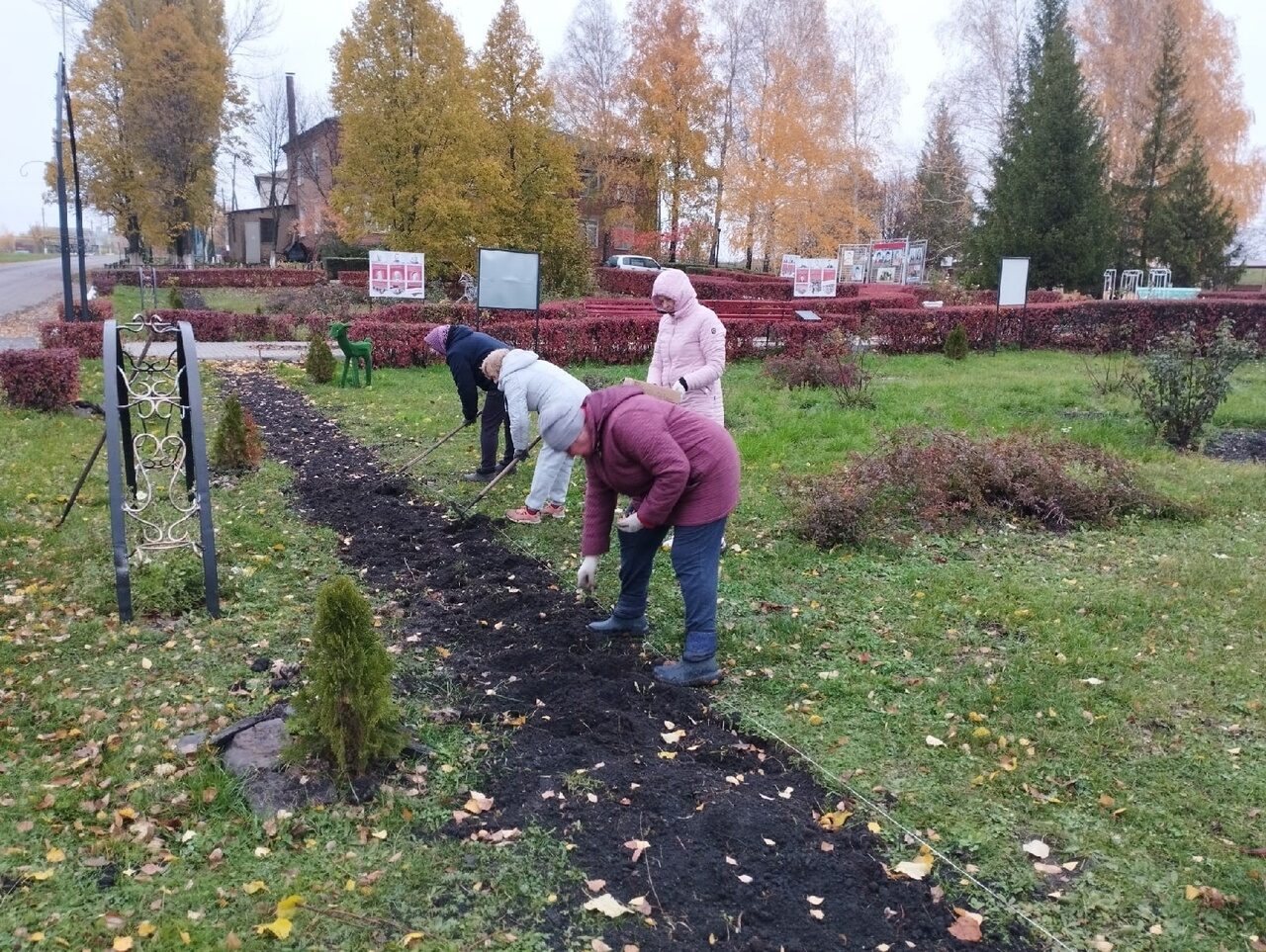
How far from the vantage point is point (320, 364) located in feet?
43.3

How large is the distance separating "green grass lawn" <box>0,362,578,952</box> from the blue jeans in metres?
1.04

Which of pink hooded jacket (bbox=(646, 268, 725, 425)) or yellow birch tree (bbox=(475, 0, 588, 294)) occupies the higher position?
yellow birch tree (bbox=(475, 0, 588, 294))

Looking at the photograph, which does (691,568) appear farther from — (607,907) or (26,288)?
(26,288)

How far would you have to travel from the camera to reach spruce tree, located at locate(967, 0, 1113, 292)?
26.0m

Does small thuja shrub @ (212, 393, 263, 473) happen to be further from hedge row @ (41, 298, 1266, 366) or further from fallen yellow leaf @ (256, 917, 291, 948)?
hedge row @ (41, 298, 1266, 366)

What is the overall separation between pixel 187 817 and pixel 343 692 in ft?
2.15

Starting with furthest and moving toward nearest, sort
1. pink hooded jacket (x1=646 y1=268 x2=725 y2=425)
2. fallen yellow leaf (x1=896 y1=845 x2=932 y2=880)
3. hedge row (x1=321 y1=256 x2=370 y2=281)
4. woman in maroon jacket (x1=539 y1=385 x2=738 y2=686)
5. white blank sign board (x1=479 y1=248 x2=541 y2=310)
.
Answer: hedge row (x1=321 y1=256 x2=370 y2=281) → white blank sign board (x1=479 y1=248 x2=541 y2=310) → pink hooded jacket (x1=646 y1=268 x2=725 y2=425) → woman in maroon jacket (x1=539 y1=385 x2=738 y2=686) → fallen yellow leaf (x1=896 y1=845 x2=932 y2=880)

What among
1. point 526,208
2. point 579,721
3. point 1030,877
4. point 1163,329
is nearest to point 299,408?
point 579,721

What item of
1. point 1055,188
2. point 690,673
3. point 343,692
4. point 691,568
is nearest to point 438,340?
point 691,568

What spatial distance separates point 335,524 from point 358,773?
349 centimetres

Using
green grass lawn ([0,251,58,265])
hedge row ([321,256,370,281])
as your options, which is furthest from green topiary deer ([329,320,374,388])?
green grass lawn ([0,251,58,265])

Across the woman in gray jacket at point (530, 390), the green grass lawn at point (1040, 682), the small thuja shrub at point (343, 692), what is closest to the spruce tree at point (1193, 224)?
the green grass lawn at point (1040, 682)

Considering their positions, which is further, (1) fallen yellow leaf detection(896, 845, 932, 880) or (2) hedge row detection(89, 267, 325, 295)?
(2) hedge row detection(89, 267, 325, 295)

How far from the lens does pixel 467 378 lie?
7516 mm
